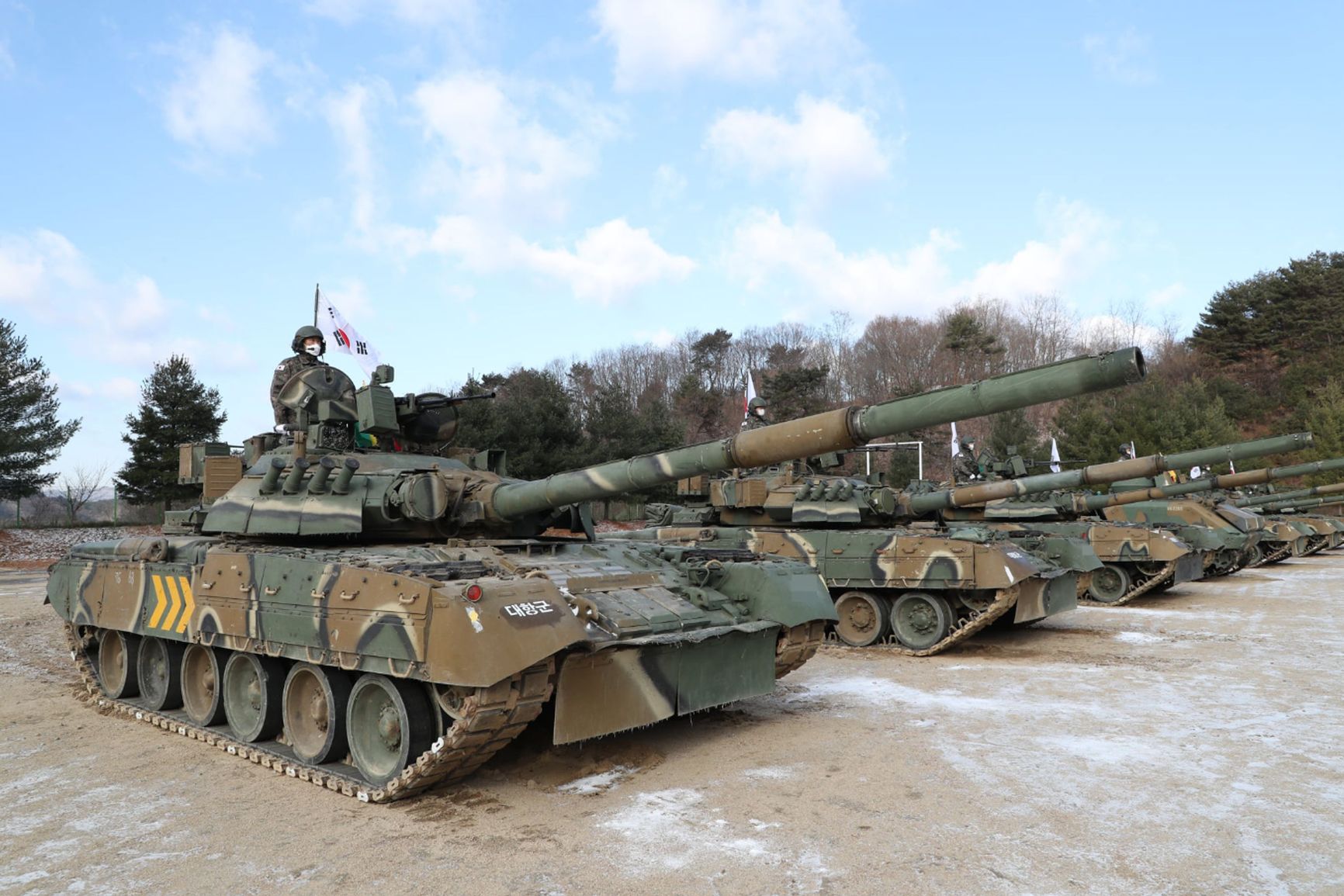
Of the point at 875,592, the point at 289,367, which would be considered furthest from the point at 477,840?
the point at 875,592

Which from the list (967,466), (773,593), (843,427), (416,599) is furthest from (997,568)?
(416,599)

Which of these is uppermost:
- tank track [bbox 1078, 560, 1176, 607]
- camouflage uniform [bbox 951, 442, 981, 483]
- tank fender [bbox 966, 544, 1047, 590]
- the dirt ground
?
camouflage uniform [bbox 951, 442, 981, 483]

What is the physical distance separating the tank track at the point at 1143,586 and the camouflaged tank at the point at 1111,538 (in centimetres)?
2

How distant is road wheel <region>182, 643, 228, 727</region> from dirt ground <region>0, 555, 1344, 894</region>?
445mm

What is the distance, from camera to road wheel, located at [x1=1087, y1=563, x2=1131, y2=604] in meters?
19.6

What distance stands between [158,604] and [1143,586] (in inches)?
676

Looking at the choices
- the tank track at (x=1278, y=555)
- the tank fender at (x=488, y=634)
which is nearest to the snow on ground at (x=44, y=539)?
the tank fender at (x=488, y=634)

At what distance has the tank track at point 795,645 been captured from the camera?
9086mm

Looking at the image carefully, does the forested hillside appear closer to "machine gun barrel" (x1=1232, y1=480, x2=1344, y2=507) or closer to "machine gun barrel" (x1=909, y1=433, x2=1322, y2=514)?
"machine gun barrel" (x1=1232, y1=480, x2=1344, y2=507)

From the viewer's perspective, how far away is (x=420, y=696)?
22.9ft

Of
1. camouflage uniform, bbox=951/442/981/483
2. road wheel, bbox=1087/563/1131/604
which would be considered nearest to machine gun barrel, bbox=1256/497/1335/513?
road wheel, bbox=1087/563/1131/604

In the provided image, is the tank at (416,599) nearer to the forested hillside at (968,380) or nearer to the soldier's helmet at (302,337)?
the soldier's helmet at (302,337)

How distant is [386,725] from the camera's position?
7.24 meters

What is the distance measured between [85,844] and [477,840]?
7.67ft
